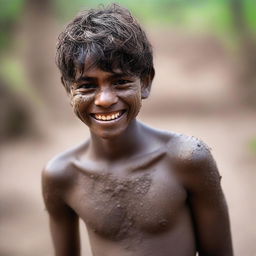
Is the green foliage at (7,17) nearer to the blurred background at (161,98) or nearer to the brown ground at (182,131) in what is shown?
the blurred background at (161,98)

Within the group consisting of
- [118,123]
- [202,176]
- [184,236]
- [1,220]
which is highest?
[1,220]

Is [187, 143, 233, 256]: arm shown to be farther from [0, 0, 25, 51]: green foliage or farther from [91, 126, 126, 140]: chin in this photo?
[0, 0, 25, 51]: green foliage

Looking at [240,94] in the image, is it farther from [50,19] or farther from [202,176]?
[202,176]

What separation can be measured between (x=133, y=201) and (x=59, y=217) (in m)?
0.32

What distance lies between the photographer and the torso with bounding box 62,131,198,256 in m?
1.77

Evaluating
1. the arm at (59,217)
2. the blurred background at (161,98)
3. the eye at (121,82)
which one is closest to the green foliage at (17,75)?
the blurred background at (161,98)

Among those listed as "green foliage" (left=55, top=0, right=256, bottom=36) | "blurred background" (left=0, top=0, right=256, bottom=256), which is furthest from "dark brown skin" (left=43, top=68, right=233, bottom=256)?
"green foliage" (left=55, top=0, right=256, bottom=36)

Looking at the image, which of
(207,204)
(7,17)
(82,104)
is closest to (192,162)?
(207,204)

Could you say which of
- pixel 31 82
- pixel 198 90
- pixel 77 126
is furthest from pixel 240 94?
pixel 31 82

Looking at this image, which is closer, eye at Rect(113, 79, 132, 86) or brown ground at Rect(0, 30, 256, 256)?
eye at Rect(113, 79, 132, 86)

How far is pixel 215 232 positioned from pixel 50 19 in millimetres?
7930

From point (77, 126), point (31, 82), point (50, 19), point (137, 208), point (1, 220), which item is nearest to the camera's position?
point (137, 208)

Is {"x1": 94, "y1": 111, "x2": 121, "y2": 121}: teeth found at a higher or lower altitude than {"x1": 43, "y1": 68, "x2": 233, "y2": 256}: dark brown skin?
higher

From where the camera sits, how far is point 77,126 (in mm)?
7504
